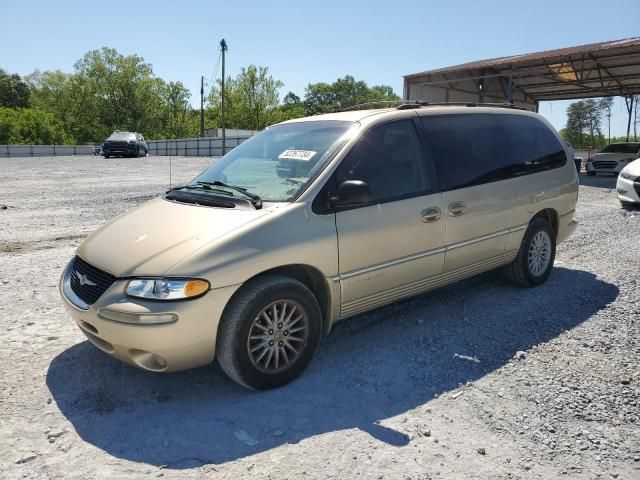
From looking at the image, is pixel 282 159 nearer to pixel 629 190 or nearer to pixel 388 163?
pixel 388 163

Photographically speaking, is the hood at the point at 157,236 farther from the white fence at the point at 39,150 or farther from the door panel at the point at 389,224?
the white fence at the point at 39,150

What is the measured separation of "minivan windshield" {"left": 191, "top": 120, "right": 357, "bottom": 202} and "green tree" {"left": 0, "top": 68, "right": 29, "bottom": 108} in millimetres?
86712

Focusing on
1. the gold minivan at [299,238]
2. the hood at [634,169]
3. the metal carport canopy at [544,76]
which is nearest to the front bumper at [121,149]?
the metal carport canopy at [544,76]

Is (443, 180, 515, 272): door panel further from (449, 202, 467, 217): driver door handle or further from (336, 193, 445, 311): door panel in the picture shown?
(336, 193, 445, 311): door panel

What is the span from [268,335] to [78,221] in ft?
22.0

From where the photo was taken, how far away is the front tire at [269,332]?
9.75 feet

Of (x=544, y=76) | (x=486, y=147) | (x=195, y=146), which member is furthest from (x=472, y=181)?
(x=195, y=146)

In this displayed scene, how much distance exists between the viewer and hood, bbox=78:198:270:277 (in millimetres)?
2922

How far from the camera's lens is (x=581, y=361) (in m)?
3.61

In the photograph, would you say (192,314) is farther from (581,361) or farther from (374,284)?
(581,361)

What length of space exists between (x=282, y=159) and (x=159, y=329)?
1640 mm

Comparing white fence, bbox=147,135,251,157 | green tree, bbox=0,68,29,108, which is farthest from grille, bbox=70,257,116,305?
green tree, bbox=0,68,29,108

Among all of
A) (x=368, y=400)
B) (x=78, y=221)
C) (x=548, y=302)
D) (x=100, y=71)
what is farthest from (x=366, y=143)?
(x=100, y=71)

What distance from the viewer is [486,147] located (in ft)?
15.0
